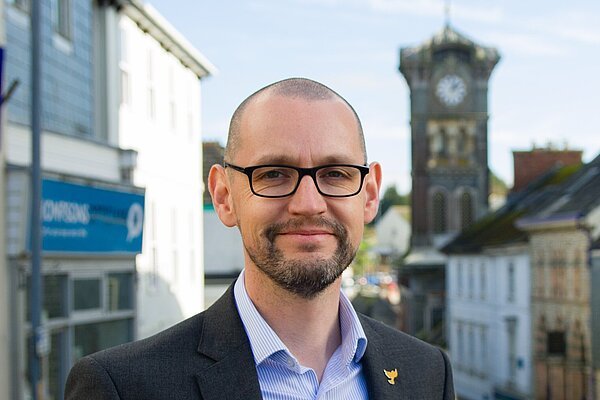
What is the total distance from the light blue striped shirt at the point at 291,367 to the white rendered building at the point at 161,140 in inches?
651

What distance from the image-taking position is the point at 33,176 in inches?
521

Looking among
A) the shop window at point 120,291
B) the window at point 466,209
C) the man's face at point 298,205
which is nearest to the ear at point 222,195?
the man's face at point 298,205

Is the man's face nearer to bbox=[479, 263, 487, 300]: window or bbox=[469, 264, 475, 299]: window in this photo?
bbox=[479, 263, 487, 300]: window

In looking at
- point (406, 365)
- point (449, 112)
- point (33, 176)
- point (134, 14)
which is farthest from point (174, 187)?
point (449, 112)

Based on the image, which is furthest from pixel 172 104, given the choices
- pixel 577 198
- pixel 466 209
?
pixel 466 209

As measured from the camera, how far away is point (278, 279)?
9.84ft

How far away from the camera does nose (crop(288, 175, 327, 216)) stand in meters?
2.96

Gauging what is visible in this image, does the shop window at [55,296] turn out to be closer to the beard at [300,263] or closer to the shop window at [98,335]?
the shop window at [98,335]

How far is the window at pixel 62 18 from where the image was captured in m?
17.3

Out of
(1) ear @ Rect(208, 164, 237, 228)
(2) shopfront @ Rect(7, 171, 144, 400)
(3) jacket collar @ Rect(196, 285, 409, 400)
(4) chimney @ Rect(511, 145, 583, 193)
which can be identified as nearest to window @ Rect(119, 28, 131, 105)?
(2) shopfront @ Rect(7, 171, 144, 400)

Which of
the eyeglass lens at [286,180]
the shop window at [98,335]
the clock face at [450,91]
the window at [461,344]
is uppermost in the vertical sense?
the clock face at [450,91]

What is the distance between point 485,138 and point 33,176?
6098 cm

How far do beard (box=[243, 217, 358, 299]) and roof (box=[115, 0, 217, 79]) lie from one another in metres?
17.9

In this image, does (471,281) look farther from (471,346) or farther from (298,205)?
(298,205)
